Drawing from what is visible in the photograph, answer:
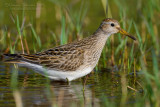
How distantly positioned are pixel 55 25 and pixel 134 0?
19.0 feet

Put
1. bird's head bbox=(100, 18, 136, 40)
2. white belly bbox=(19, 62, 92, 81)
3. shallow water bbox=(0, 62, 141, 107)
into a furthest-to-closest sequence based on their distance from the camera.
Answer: bird's head bbox=(100, 18, 136, 40), white belly bbox=(19, 62, 92, 81), shallow water bbox=(0, 62, 141, 107)

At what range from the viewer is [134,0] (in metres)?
21.2

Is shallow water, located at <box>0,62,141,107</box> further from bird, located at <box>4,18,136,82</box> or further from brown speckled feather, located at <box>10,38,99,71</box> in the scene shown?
brown speckled feather, located at <box>10,38,99,71</box>

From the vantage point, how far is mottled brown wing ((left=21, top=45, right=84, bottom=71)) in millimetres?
10008

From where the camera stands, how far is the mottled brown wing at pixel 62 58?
32.8 ft

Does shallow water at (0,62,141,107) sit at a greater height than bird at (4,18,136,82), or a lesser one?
lesser

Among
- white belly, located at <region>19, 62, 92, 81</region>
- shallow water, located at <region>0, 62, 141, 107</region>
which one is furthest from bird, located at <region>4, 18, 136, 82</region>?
shallow water, located at <region>0, 62, 141, 107</region>

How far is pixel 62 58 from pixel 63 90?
1.24 m

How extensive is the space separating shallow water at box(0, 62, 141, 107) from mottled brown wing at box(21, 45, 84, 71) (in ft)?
1.66

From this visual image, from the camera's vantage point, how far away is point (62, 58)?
398 inches

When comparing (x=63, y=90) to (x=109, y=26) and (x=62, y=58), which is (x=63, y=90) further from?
(x=109, y=26)

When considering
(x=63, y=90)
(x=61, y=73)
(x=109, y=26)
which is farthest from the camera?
(x=109, y=26)

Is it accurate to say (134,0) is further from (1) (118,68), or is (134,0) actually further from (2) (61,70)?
(2) (61,70)

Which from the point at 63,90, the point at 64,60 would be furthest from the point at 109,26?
the point at 63,90
